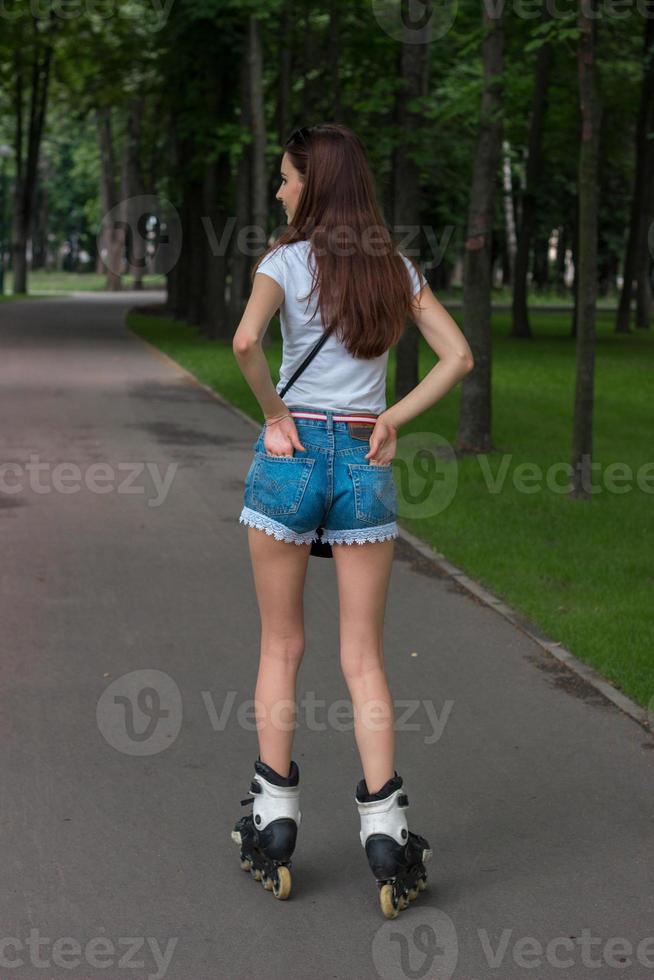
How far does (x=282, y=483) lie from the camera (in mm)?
4348

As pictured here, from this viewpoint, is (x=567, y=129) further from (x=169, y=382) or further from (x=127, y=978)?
(x=127, y=978)

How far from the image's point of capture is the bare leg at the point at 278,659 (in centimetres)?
452

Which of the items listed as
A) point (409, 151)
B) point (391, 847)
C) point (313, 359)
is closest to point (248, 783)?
point (391, 847)

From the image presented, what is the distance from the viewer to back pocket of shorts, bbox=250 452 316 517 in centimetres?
433
